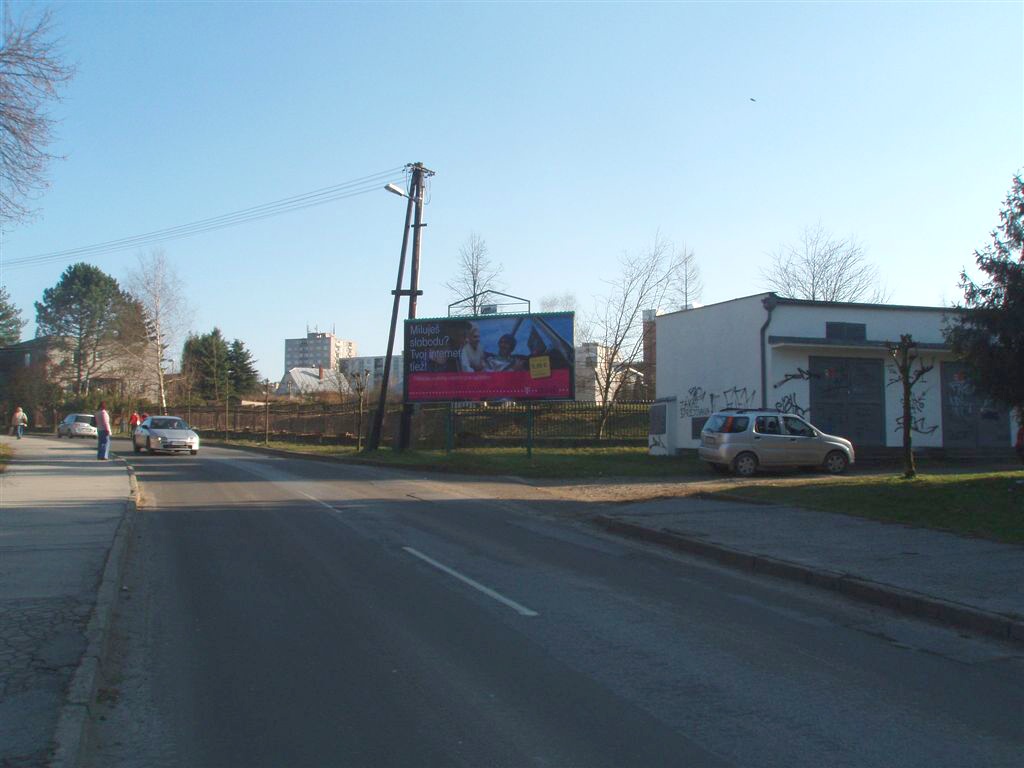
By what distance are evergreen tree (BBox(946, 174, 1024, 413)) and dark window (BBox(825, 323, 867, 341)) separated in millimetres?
10437

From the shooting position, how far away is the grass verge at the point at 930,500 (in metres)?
12.0

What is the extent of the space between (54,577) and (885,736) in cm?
743

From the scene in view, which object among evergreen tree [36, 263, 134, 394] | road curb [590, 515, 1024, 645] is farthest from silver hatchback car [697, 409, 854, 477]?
evergreen tree [36, 263, 134, 394]

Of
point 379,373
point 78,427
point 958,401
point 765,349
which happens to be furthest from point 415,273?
point 379,373

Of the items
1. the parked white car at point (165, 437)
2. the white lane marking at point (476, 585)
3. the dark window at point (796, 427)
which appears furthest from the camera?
the parked white car at point (165, 437)

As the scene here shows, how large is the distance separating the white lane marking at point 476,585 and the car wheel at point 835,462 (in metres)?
15.6

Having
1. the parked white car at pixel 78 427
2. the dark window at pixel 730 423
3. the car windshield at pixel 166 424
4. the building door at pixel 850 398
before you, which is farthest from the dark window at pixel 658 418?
the parked white car at pixel 78 427

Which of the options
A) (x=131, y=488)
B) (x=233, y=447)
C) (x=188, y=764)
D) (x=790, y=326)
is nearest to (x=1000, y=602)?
(x=188, y=764)

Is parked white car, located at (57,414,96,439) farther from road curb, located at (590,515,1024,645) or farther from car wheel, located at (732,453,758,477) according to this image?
road curb, located at (590,515,1024,645)

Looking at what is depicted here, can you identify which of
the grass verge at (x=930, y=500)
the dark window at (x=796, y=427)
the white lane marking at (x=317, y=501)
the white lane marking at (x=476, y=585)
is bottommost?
the white lane marking at (x=476, y=585)

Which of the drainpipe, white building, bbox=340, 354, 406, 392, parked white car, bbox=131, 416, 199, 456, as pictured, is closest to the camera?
the drainpipe

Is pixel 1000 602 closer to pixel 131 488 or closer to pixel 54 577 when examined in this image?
pixel 54 577

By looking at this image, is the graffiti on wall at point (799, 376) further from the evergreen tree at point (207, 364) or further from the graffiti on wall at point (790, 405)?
the evergreen tree at point (207, 364)

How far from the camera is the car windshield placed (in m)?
Answer: 32.1
